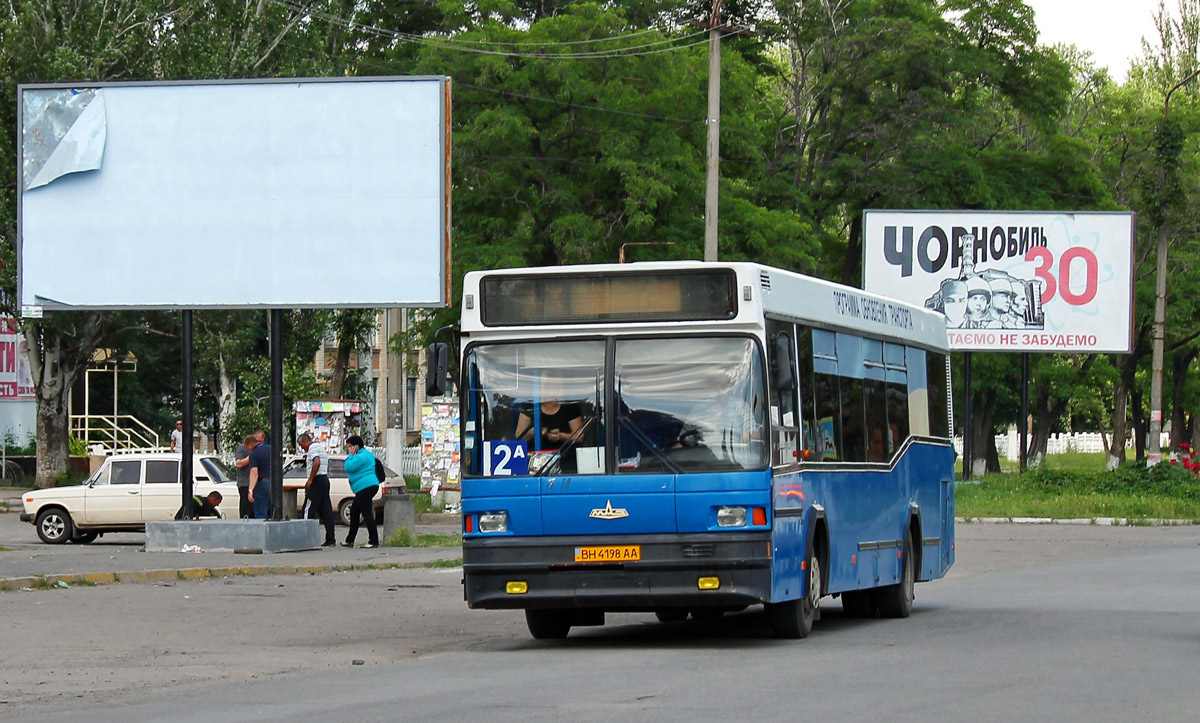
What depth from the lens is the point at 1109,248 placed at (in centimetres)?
4625

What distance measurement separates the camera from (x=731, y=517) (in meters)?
12.5

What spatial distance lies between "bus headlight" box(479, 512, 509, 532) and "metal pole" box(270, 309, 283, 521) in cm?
1186

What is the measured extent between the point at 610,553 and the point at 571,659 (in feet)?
2.58

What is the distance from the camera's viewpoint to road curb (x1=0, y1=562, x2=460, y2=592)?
62.9ft

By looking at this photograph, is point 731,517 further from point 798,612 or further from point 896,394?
point 896,394

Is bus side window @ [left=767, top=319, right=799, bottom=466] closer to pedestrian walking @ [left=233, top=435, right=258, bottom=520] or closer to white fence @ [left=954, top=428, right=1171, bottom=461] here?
pedestrian walking @ [left=233, top=435, right=258, bottom=520]

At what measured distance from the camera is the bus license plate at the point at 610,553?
1261cm

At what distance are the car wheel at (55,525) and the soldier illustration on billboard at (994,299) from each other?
2443 centimetres

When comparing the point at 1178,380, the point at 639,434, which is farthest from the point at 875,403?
the point at 1178,380

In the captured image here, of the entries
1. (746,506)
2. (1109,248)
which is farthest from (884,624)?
(1109,248)

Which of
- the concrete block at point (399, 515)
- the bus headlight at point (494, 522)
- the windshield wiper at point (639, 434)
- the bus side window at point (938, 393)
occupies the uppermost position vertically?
the bus side window at point (938, 393)

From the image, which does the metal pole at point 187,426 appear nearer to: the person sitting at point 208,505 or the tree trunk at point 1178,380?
the person sitting at point 208,505

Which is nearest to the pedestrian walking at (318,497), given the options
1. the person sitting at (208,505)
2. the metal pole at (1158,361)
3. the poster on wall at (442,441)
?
the person sitting at (208,505)

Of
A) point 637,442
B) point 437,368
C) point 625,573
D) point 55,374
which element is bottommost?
point 625,573
